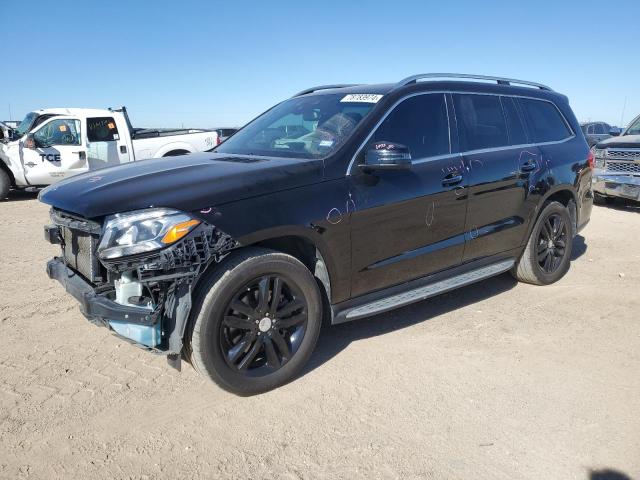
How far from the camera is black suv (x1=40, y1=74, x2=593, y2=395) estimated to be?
2836 mm

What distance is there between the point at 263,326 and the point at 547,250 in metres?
3.40

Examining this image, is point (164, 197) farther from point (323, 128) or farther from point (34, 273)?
point (34, 273)

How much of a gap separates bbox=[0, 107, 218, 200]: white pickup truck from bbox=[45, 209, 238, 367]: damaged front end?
8963mm

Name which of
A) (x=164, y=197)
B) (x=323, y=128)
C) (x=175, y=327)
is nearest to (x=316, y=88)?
(x=323, y=128)

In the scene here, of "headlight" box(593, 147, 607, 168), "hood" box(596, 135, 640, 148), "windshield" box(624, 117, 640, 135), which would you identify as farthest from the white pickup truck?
"windshield" box(624, 117, 640, 135)

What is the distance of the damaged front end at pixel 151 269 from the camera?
275cm

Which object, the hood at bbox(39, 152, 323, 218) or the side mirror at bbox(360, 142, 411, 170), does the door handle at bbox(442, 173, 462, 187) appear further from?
the hood at bbox(39, 152, 323, 218)

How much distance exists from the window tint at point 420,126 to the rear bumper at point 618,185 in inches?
251

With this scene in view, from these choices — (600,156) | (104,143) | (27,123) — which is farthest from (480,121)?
(27,123)

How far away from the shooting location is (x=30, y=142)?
35.6ft

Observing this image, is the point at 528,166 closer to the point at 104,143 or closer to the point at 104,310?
the point at 104,310

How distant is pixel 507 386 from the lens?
3305mm

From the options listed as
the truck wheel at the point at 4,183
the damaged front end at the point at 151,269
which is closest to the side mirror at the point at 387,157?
the damaged front end at the point at 151,269

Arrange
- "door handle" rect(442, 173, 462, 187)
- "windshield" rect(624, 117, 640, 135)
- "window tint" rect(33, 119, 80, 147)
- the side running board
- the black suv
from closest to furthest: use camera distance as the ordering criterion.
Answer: the black suv, the side running board, "door handle" rect(442, 173, 462, 187), "windshield" rect(624, 117, 640, 135), "window tint" rect(33, 119, 80, 147)
